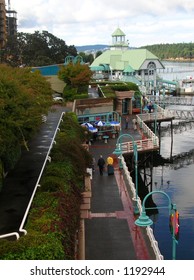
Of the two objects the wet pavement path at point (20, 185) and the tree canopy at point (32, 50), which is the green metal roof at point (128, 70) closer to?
the tree canopy at point (32, 50)

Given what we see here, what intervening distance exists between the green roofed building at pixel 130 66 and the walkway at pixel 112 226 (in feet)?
212

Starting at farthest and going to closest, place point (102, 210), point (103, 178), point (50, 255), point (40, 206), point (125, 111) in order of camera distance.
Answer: point (125, 111), point (103, 178), point (102, 210), point (40, 206), point (50, 255)

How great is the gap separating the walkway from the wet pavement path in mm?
3517

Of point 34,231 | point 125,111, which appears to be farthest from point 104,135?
point 34,231

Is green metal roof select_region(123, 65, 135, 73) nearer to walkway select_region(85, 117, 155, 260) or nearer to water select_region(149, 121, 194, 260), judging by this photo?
water select_region(149, 121, 194, 260)

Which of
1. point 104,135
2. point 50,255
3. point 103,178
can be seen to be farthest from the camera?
point 104,135

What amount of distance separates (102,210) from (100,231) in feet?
10.2

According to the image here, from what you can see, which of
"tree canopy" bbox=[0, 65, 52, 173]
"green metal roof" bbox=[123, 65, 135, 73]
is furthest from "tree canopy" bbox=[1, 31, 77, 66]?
"tree canopy" bbox=[0, 65, 52, 173]

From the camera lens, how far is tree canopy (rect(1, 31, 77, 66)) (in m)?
85.6

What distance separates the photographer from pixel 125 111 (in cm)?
5700

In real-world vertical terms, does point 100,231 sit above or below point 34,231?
below

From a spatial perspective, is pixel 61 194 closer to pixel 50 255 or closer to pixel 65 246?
pixel 65 246

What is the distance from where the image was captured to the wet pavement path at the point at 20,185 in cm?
1585

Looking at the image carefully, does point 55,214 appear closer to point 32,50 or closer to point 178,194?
point 178,194
